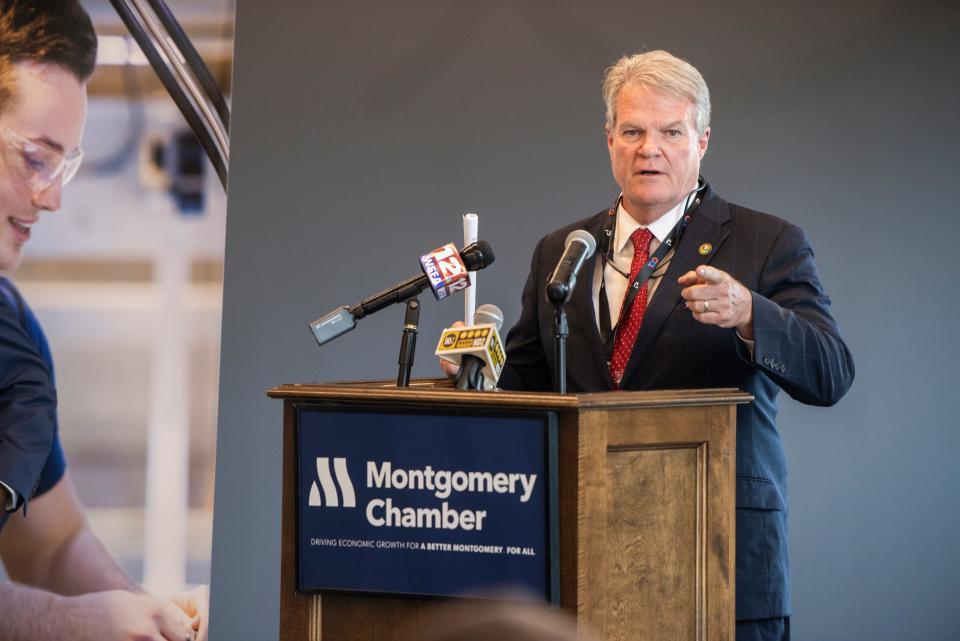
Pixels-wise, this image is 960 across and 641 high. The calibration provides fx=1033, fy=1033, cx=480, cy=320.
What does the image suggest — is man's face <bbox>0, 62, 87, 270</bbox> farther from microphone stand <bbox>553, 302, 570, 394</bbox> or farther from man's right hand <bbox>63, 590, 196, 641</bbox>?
microphone stand <bbox>553, 302, 570, 394</bbox>

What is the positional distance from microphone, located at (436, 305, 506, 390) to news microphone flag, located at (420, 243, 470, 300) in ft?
0.29

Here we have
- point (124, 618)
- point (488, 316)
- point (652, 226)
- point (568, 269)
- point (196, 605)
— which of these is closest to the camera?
point (568, 269)

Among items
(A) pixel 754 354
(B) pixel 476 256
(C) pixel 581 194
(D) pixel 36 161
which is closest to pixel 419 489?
(B) pixel 476 256

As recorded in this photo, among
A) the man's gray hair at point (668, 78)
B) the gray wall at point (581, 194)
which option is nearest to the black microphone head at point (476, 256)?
the man's gray hair at point (668, 78)

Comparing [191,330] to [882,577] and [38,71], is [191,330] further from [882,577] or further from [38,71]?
[882,577]

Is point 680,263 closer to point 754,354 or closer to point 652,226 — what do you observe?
point 652,226

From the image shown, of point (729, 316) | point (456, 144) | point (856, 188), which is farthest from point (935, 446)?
point (729, 316)

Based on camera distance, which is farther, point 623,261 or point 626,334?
point 623,261

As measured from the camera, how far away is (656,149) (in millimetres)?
2242

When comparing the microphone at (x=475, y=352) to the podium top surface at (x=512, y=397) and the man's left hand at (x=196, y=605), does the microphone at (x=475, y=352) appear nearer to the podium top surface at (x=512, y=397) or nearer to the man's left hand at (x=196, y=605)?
the podium top surface at (x=512, y=397)


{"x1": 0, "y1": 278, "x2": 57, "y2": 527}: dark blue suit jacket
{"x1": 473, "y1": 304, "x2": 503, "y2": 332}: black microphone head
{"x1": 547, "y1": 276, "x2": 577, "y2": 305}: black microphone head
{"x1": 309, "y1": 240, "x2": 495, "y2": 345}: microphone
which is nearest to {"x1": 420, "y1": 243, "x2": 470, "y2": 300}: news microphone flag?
{"x1": 309, "y1": 240, "x2": 495, "y2": 345}: microphone

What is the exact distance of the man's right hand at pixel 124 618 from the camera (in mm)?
3404

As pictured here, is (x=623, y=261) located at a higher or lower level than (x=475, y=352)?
higher

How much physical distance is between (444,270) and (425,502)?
474 mm
